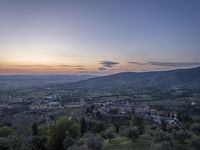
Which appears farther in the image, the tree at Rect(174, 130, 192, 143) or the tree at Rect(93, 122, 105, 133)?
the tree at Rect(93, 122, 105, 133)

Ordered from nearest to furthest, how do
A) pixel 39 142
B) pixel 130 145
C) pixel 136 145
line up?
pixel 136 145 < pixel 130 145 < pixel 39 142

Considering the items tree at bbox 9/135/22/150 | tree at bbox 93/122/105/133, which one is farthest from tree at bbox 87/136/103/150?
tree at bbox 93/122/105/133

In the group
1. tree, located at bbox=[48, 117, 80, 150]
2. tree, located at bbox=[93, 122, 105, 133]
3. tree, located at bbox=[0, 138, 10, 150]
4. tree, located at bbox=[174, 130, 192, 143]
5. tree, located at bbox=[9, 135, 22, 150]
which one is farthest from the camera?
tree, located at bbox=[93, 122, 105, 133]

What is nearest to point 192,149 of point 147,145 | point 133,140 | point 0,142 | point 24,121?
point 147,145

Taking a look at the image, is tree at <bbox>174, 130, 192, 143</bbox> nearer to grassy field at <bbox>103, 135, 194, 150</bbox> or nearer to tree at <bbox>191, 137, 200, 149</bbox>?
grassy field at <bbox>103, 135, 194, 150</bbox>

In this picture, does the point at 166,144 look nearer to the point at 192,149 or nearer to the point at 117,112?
the point at 192,149

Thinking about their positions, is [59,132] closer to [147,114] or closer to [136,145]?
[136,145]

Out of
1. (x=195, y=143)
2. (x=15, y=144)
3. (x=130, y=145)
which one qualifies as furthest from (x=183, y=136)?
(x=15, y=144)

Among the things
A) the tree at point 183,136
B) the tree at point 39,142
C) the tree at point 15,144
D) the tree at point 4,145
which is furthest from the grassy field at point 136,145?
the tree at point 4,145
